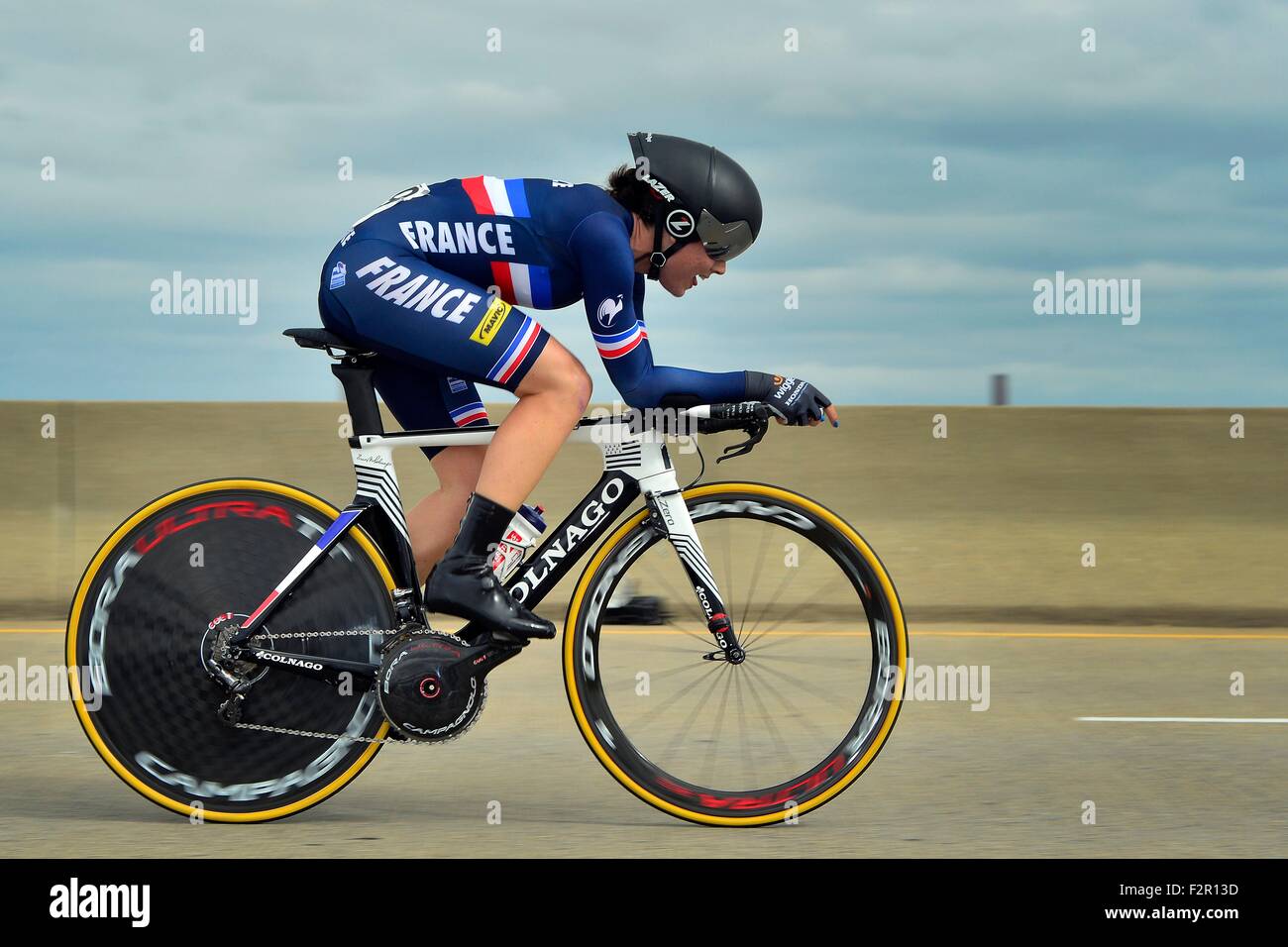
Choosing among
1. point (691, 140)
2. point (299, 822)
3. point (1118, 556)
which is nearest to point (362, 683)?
point (299, 822)

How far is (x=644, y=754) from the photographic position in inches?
204

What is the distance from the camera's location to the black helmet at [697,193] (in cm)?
500

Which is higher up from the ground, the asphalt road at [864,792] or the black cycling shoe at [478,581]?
the black cycling shoe at [478,581]

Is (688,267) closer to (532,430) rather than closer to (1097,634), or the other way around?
(532,430)

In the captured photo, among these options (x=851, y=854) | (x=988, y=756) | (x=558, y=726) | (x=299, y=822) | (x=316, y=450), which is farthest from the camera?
(x=316, y=450)

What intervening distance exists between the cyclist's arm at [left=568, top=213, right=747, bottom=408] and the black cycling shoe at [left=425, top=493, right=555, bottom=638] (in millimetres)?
536

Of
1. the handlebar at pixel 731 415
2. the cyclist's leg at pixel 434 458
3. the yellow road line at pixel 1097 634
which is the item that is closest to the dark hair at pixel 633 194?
the handlebar at pixel 731 415

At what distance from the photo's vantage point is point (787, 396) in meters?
4.98

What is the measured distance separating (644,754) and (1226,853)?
5.69 ft

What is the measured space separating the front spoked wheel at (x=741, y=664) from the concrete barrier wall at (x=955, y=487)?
4158mm

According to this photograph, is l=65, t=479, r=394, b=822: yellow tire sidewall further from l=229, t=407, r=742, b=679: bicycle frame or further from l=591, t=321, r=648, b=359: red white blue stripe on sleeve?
l=591, t=321, r=648, b=359: red white blue stripe on sleeve

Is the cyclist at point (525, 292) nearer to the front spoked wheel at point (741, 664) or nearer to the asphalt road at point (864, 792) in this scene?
the front spoked wheel at point (741, 664)

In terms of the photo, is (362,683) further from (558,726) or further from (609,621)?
(558,726)

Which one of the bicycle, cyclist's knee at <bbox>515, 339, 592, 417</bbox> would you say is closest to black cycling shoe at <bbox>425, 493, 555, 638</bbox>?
the bicycle
